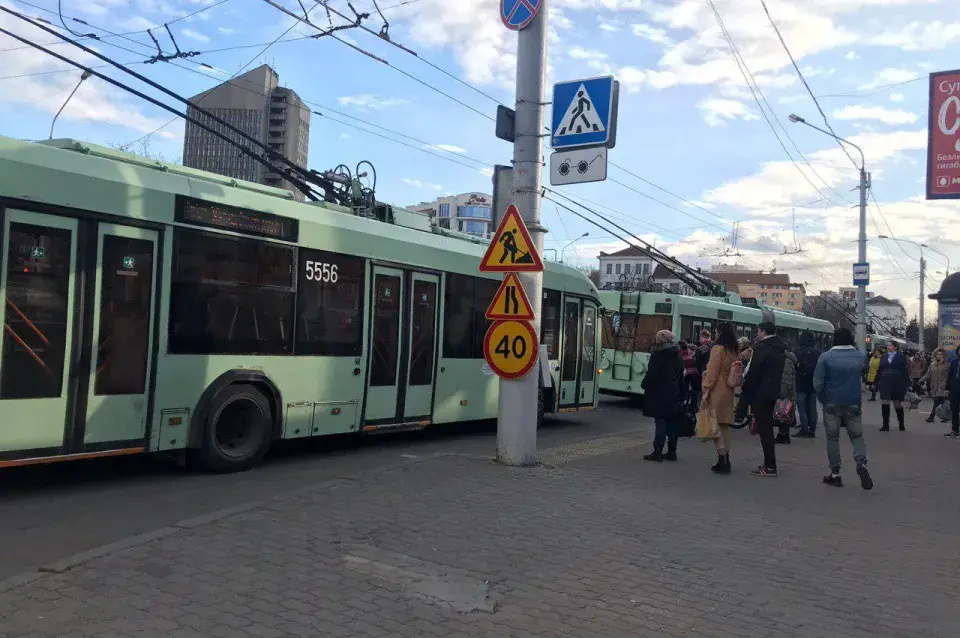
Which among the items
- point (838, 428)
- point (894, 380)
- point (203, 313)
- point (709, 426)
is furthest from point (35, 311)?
point (894, 380)

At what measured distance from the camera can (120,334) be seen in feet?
24.2

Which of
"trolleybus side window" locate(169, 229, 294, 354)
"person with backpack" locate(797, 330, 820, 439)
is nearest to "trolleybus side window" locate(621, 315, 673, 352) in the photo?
"person with backpack" locate(797, 330, 820, 439)

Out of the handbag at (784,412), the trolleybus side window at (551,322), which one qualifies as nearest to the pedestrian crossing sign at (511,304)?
the trolleybus side window at (551,322)

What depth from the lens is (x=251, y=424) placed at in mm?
8727

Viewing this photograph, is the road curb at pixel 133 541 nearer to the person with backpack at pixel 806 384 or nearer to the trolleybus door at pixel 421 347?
the trolleybus door at pixel 421 347

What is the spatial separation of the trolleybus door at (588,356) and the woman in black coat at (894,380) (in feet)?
20.4

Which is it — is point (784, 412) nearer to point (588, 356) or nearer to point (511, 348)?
point (588, 356)

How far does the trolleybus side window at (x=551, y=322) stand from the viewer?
557 inches

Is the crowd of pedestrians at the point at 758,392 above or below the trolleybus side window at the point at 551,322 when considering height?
below

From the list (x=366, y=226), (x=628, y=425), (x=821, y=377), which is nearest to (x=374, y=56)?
(x=366, y=226)

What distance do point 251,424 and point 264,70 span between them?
9535 millimetres

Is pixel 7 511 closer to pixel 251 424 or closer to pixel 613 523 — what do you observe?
pixel 251 424

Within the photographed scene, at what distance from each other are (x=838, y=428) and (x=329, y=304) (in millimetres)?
6259

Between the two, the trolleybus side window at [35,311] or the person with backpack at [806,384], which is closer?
the trolleybus side window at [35,311]
